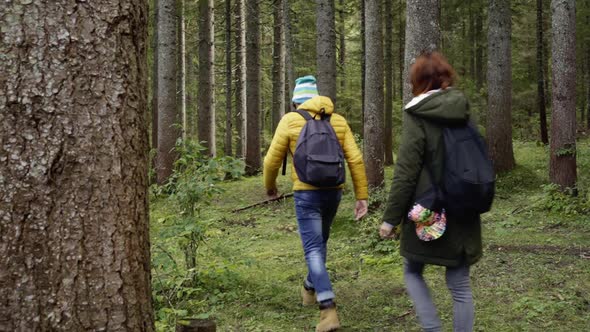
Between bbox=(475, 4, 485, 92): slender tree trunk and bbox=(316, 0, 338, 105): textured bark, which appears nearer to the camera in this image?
bbox=(316, 0, 338, 105): textured bark

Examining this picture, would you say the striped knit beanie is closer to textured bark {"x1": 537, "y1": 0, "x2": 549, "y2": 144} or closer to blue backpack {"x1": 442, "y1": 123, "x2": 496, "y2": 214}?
blue backpack {"x1": 442, "y1": 123, "x2": 496, "y2": 214}

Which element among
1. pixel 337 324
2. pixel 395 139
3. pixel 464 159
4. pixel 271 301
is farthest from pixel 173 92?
pixel 395 139

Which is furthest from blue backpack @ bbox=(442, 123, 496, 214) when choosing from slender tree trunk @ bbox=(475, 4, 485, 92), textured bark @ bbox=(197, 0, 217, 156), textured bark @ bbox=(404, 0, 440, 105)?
slender tree trunk @ bbox=(475, 4, 485, 92)

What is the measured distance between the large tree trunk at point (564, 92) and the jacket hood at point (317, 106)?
7.57m

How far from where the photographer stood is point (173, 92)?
1477 cm

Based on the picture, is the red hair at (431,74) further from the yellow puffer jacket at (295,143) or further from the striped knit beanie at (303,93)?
the striped knit beanie at (303,93)

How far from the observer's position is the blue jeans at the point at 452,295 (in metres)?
3.90

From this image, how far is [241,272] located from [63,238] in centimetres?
520

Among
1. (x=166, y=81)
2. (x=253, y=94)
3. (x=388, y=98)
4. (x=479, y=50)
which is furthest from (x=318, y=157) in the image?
(x=479, y=50)

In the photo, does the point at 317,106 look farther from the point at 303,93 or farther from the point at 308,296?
the point at 308,296

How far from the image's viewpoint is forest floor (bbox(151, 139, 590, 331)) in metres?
5.27

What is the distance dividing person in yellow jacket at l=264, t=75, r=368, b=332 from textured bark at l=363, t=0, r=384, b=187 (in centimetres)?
676

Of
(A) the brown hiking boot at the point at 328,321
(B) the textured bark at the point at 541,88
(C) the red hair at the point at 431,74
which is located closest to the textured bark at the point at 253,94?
(B) the textured bark at the point at 541,88

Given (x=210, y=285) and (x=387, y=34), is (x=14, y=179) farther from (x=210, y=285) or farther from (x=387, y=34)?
(x=387, y=34)
